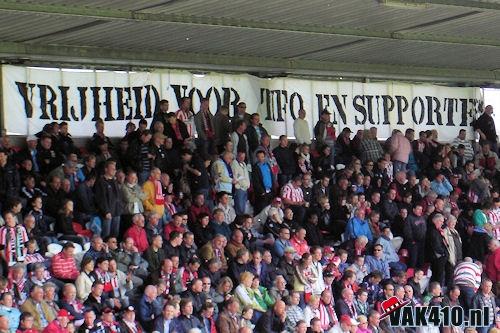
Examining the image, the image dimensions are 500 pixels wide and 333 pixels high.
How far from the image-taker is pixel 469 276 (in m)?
19.8

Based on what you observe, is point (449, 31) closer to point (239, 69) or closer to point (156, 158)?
point (239, 69)

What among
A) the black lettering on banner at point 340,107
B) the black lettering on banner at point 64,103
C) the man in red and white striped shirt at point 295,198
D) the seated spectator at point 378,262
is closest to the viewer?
the black lettering on banner at point 64,103

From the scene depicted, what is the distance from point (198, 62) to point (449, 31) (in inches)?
154

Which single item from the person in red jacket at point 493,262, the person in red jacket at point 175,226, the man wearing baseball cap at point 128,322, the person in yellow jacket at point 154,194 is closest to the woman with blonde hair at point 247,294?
the person in red jacket at point 175,226

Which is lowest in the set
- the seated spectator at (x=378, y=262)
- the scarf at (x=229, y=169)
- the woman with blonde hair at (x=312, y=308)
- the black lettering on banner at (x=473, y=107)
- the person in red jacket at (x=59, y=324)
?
the woman with blonde hair at (x=312, y=308)

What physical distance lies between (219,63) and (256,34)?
74.0 inches

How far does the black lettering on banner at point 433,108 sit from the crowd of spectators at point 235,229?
4.66 ft

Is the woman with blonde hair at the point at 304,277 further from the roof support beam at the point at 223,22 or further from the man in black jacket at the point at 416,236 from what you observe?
the roof support beam at the point at 223,22

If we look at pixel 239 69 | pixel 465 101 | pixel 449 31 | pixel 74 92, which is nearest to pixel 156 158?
pixel 74 92

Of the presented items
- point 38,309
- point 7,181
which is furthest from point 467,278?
point 38,309

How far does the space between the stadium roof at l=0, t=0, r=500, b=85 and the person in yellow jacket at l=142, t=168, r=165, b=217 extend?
204cm

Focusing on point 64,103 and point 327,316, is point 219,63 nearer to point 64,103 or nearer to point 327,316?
point 64,103

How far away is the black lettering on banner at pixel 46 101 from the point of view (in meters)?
18.8

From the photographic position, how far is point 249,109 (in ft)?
70.3
